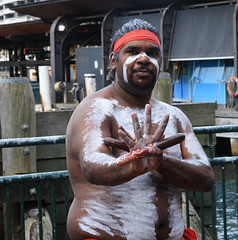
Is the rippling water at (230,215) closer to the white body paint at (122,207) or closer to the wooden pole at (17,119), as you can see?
the wooden pole at (17,119)

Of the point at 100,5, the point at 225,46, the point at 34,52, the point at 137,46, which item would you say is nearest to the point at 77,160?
the point at 137,46

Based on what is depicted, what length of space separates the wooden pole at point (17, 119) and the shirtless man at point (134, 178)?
133 inches

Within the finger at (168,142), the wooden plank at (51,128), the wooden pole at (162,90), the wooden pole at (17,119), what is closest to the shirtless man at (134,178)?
the finger at (168,142)

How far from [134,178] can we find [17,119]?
3.69m

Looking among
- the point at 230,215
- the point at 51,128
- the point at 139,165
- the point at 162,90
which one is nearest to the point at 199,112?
the point at 162,90

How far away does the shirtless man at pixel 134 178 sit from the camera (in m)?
2.46

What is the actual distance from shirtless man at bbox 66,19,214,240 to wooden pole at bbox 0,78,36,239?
338 centimetres

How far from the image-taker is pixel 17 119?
5.98 m

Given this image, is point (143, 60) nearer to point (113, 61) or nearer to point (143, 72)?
point (143, 72)

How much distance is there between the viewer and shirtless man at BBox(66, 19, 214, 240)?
97.0 inches

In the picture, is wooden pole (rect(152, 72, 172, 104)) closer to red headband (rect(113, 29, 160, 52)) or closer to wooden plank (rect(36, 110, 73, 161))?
wooden plank (rect(36, 110, 73, 161))

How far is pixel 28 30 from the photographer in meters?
34.2

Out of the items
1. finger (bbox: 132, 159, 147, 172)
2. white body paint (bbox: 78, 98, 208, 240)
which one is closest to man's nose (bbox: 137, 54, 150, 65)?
white body paint (bbox: 78, 98, 208, 240)

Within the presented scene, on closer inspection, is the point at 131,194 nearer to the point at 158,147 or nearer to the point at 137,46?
the point at 158,147
